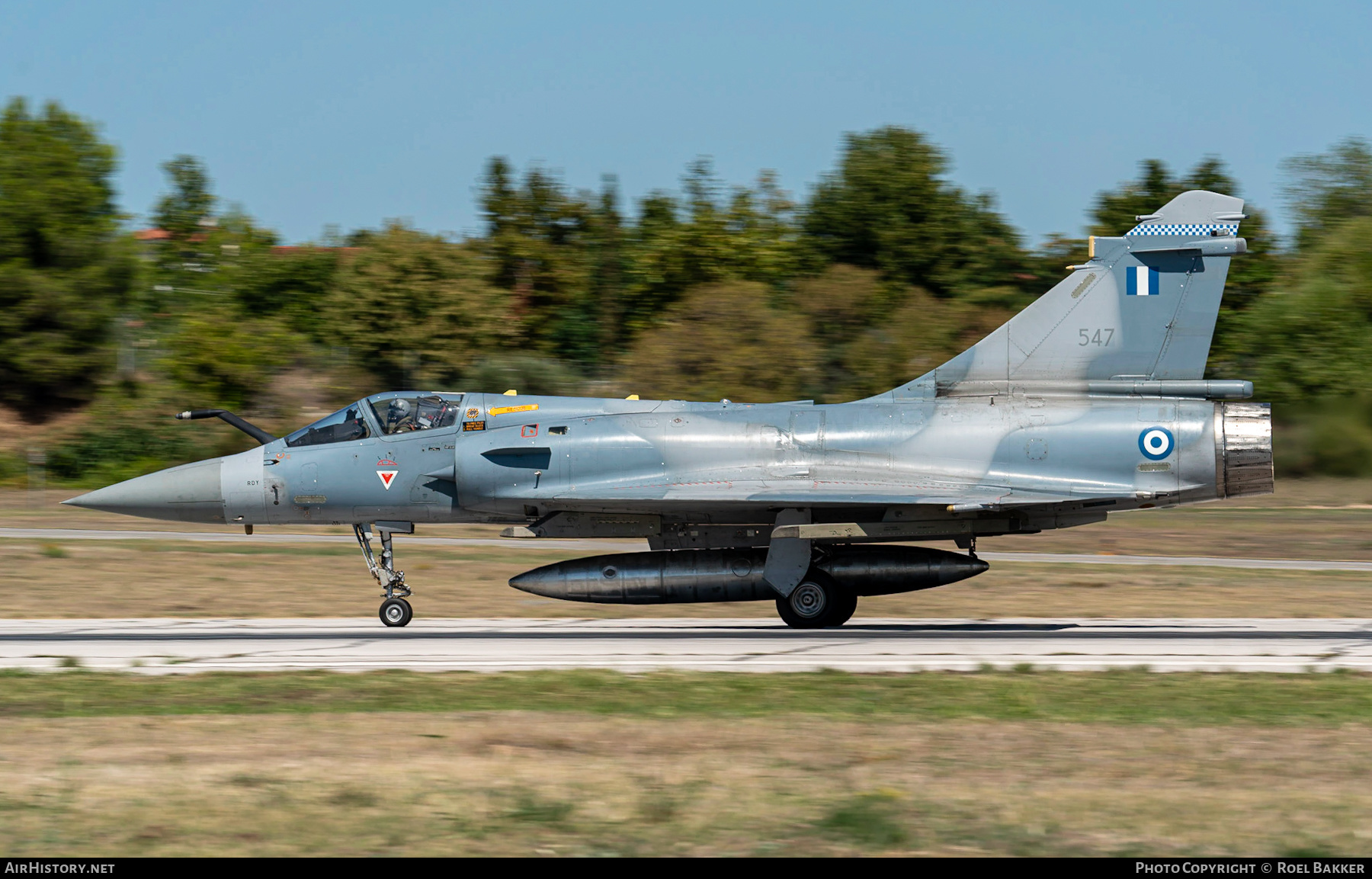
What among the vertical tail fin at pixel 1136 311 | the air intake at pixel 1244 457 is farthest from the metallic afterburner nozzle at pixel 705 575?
the air intake at pixel 1244 457

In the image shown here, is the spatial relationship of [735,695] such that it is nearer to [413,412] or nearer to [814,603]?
[814,603]

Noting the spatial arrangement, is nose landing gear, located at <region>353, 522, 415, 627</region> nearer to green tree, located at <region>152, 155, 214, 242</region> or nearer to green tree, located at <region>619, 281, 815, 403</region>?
green tree, located at <region>619, 281, 815, 403</region>

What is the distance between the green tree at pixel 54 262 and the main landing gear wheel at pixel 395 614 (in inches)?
1528

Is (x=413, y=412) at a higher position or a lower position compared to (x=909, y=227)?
lower

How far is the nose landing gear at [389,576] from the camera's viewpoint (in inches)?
627

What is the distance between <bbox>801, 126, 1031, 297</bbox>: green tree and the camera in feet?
190

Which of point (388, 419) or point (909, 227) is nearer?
point (388, 419)

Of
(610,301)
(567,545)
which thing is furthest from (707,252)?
(567,545)

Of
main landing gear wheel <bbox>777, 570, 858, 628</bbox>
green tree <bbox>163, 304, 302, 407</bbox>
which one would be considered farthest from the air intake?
green tree <bbox>163, 304, 302, 407</bbox>

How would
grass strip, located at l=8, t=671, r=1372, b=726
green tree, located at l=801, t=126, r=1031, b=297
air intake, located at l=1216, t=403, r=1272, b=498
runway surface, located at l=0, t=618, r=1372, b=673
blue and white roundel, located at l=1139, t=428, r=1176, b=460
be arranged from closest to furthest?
grass strip, located at l=8, t=671, r=1372, b=726
runway surface, located at l=0, t=618, r=1372, b=673
air intake, located at l=1216, t=403, r=1272, b=498
blue and white roundel, located at l=1139, t=428, r=1176, b=460
green tree, located at l=801, t=126, r=1031, b=297

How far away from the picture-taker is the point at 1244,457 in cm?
1499

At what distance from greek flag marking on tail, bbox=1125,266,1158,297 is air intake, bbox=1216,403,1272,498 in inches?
69.3

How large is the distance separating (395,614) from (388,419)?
7.56ft

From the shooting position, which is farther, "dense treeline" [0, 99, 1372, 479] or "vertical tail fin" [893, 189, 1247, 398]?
"dense treeline" [0, 99, 1372, 479]
